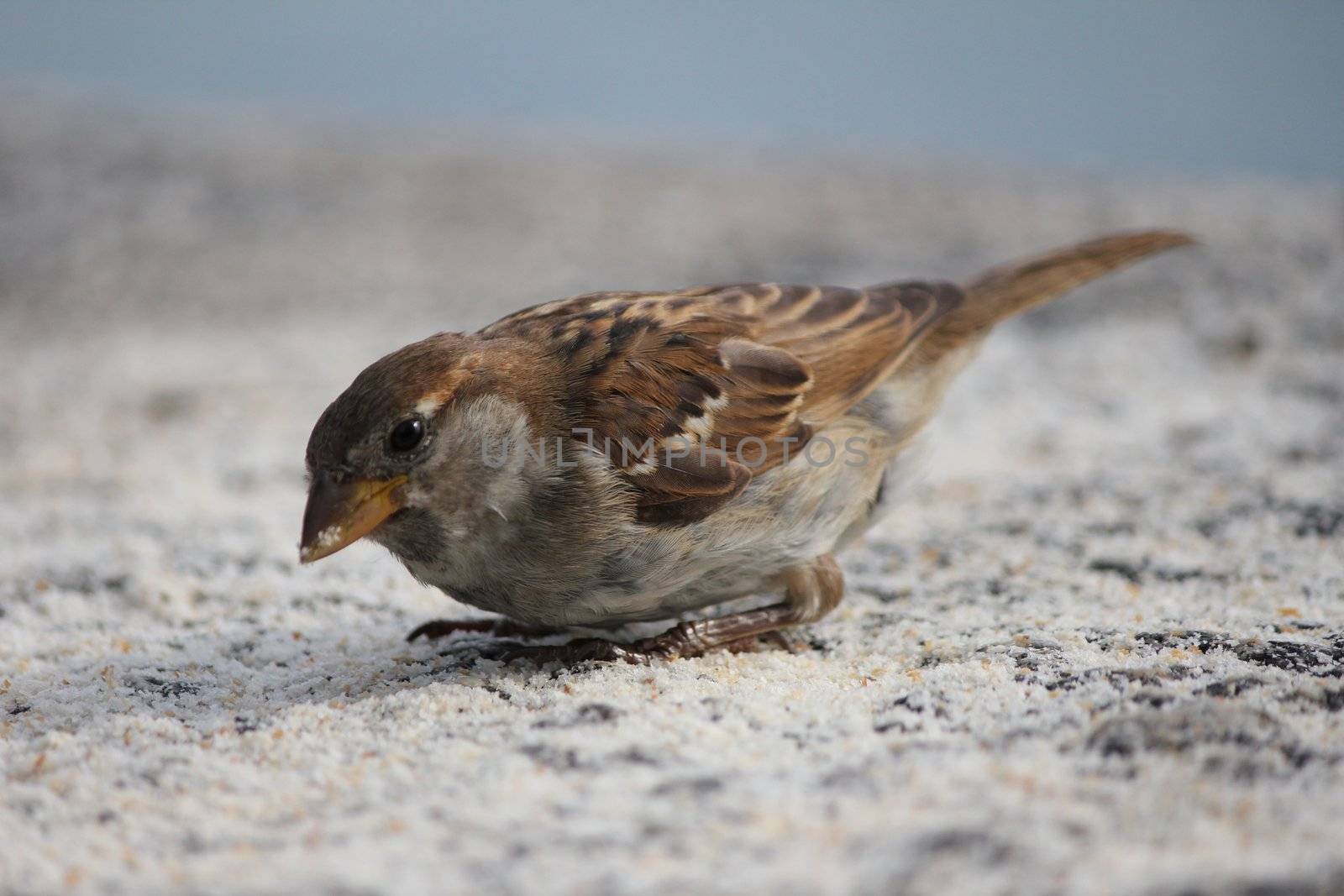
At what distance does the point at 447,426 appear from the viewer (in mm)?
2746

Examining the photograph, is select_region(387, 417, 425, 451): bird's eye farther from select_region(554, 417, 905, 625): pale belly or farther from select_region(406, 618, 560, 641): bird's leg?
select_region(406, 618, 560, 641): bird's leg

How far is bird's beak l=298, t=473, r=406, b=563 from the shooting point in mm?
2623

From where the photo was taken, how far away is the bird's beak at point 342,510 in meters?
2.62

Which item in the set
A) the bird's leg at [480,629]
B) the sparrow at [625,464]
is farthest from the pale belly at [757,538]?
the bird's leg at [480,629]

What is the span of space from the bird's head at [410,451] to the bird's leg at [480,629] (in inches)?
21.0

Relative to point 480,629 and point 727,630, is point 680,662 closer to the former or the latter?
point 727,630

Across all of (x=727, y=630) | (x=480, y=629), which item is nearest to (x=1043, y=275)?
(x=727, y=630)

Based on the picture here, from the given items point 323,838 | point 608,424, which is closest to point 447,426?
point 608,424

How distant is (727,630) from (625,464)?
0.63 meters

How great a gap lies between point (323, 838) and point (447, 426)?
1.10 metres

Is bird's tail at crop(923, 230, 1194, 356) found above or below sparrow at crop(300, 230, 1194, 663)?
A: above

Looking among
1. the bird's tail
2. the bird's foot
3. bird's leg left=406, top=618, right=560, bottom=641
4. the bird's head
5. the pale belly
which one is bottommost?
the bird's foot

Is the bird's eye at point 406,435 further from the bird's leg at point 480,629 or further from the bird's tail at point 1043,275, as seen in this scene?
the bird's tail at point 1043,275

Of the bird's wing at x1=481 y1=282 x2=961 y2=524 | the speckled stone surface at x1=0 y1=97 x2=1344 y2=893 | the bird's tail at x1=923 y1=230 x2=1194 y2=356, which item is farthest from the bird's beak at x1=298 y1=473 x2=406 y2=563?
the bird's tail at x1=923 y1=230 x2=1194 y2=356
